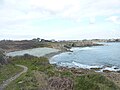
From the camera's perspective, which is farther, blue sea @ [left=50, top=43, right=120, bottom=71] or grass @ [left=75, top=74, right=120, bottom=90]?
blue sea @ [left=50, top=43, right=120, bottom=71]

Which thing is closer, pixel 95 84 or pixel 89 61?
pixel 95 84

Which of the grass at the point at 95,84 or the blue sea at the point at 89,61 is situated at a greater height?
the grass at the point at 95,84

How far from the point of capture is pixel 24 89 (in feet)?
78.9

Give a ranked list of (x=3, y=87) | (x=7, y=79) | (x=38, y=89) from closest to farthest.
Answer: (x=38, y=89), (x=3, y=87), (x=7, y=79)

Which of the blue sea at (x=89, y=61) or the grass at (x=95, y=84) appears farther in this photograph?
the blue sea at (x=89, y=61)

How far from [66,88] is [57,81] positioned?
1636 millimetres

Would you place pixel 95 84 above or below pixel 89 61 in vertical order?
above

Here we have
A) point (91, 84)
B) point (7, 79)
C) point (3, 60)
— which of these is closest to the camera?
point (91, 84)

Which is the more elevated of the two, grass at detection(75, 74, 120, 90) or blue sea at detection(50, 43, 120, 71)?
grass at detection(75, 74, 120, 90)

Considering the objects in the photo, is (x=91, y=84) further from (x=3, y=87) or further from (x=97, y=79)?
(x=3, y=87)

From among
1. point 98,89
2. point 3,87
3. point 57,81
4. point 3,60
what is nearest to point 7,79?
point 3,87

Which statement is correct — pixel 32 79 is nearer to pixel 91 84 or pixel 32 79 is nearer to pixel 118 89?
pixel 91 84

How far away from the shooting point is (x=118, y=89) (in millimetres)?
25672

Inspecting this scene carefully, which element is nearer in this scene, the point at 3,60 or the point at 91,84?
the point at 91,84
